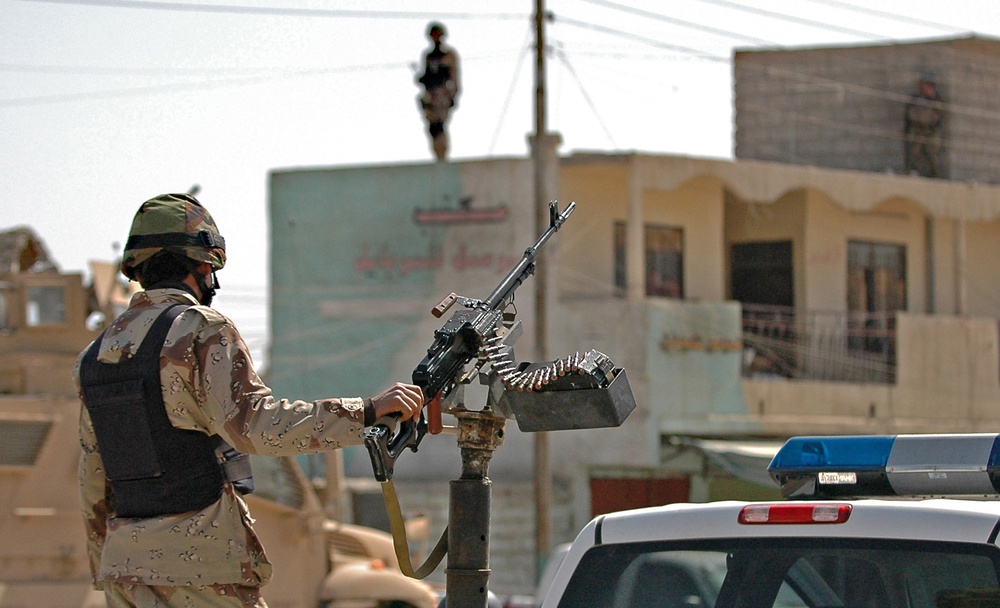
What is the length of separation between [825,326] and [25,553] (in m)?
14.7

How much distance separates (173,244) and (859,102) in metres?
22.2

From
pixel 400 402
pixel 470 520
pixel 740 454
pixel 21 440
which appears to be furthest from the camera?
pixel 740 454

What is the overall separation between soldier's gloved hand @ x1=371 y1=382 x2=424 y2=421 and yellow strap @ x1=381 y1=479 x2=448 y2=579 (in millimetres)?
236

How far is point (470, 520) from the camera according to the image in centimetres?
357

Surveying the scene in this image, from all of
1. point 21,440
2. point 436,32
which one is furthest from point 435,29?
point 21,440

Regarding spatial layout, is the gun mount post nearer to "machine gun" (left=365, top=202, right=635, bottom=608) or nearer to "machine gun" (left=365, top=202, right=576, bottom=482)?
"machine gun" (left=365, top=202, right=635, bottom=608)

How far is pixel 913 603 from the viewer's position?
3.45 metres

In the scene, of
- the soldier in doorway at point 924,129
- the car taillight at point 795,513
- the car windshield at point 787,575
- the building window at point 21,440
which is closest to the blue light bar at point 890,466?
the car windshield at point 787,575

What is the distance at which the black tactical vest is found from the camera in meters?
3.46

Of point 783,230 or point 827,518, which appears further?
point 783,230

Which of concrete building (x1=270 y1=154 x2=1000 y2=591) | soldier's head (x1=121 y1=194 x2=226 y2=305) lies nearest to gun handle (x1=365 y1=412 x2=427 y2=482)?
soldier's head (x1=121 y1=194 x2=226 y2=305)

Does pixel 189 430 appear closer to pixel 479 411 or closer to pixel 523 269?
pixel 479 411

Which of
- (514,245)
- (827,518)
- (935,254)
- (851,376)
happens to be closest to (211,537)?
(827,518)

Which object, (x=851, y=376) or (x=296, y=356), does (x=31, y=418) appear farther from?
(x=851, y=376)
